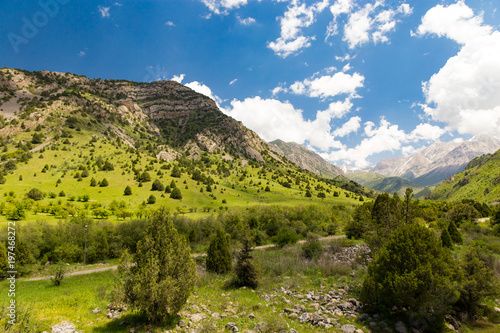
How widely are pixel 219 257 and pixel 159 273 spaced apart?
1449 cm

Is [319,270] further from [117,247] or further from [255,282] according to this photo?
[117,247]

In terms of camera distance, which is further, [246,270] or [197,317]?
[246,270]

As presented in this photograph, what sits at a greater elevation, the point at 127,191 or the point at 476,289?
the point at 127,191

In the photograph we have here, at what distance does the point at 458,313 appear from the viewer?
41.8ft

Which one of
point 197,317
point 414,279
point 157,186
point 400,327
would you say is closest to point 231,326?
point 197,317

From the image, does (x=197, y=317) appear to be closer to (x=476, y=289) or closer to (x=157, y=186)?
(x=476, y=289)

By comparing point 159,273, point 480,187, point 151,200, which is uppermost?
point 151,200

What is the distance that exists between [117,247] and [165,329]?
3387 centimetres

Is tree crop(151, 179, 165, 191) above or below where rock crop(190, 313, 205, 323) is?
above

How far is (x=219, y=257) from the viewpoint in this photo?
23.6 m

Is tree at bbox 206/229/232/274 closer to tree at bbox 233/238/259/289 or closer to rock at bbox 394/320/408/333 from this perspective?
tree at bbox 233/238/259/289

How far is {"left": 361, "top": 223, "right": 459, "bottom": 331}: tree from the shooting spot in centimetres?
1055

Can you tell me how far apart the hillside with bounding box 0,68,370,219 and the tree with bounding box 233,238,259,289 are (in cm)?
4461

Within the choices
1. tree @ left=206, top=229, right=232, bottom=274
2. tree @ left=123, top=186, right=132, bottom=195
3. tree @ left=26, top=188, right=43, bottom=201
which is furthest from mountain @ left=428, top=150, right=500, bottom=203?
tree @ left=26, top=188, right=43, bottom=201
